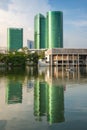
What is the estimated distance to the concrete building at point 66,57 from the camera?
366ft

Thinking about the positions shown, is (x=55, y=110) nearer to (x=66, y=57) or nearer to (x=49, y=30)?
(x=66, y=57)

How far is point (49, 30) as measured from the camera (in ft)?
529

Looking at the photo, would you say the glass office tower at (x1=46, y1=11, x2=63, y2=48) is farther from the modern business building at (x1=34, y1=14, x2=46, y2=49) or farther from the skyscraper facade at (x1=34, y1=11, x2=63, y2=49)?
the modern business building at (x1=34, y1=14, x2=46, y2=49)

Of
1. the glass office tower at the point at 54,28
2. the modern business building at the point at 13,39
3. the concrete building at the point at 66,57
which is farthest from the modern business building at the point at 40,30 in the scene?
the concrete building at the point at 66,57

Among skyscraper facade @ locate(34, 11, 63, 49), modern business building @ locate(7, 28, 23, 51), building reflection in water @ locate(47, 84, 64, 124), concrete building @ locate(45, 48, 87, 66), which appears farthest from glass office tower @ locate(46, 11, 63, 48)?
building reflection in water @ locate(47, 84, 64, 124)

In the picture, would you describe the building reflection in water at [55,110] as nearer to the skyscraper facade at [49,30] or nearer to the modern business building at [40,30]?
the skyscraper facade at [49,30]

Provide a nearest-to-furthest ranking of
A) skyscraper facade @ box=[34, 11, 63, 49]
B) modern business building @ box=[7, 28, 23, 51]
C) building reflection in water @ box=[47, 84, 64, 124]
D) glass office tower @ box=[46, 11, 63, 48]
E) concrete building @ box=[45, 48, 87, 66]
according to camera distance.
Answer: building reflection in water @ box=[47, 84, 64, 124] → concrete building @ box=[45, 48, 87, 66] → glass office tower @ box=[46, 11, 63, 48] → skyscraper facade @ box=[34, 11, 63, 49] → modern business building @ box=[7, 28, 23, 51]

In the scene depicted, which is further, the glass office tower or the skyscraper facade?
the skyscraper facade

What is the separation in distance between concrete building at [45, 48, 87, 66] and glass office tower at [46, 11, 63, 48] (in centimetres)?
4901

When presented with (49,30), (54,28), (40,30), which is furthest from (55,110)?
(40,30)

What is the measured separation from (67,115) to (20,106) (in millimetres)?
3582

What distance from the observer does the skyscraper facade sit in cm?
16025

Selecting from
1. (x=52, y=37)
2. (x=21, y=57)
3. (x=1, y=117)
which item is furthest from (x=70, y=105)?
(x=52, y=37)

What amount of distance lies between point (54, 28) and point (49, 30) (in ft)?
10.1
